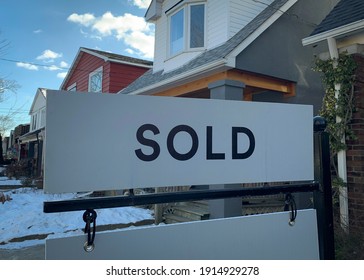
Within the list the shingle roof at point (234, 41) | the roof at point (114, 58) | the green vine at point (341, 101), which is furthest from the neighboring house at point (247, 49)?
the roof at point (114, 58)

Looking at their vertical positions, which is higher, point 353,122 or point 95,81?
point 95,81

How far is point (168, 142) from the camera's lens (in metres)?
1.62

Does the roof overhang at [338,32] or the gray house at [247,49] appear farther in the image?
the gray house at [247,49]

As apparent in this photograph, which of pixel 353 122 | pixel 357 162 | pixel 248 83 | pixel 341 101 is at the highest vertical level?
pixel 248 83

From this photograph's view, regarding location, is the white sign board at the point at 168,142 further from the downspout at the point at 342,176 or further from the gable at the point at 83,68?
the gable at the point at 83,68

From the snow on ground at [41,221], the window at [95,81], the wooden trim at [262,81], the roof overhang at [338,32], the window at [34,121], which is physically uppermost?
the window at [95,81]

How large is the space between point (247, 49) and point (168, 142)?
533cm

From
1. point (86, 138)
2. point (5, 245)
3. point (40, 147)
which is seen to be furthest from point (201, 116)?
point (40, 147)

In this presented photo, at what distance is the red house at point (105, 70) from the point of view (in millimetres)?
13195

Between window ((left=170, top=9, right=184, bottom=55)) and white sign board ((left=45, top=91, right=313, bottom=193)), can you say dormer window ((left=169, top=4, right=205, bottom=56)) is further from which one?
white sign board ((left=45, top=91, right=313, bottom=193))

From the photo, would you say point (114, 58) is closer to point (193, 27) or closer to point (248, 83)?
point (193, 27)

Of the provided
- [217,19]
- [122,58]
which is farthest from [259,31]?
[122,58]

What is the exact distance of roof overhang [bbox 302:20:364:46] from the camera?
4339 mm
